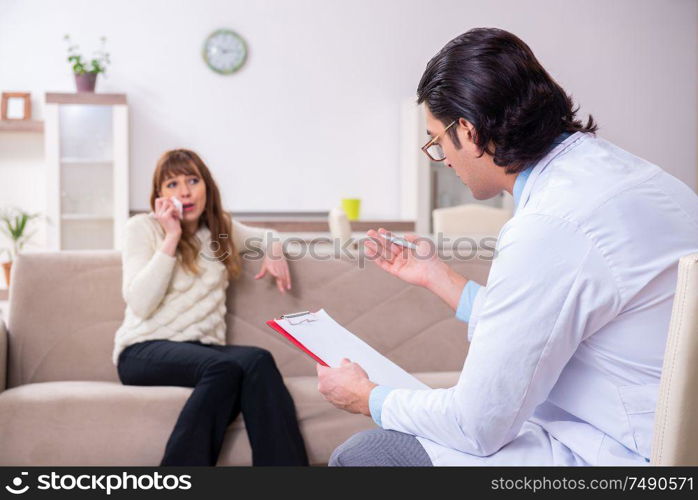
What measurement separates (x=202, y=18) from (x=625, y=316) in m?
5.15

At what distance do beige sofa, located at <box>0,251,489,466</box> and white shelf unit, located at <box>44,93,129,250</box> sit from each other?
9.27 feet

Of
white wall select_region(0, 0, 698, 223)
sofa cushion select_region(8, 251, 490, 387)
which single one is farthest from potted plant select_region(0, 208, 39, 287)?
sofa cushion select_region(8, 251, 490, 387)

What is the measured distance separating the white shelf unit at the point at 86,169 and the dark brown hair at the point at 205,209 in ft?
9.47

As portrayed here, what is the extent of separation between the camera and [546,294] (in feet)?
2.84

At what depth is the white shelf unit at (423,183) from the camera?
5430 millimetres

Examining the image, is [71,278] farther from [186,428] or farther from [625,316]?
[625,316]

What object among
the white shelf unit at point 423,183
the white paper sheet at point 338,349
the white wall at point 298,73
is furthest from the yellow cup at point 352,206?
the white paper sheet at point 338,349

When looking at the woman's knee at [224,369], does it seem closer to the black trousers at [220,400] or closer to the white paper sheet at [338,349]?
the black trousers at [220,400]

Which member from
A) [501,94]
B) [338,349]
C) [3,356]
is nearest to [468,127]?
[501,94]

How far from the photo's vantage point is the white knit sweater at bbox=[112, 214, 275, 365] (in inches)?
86.1

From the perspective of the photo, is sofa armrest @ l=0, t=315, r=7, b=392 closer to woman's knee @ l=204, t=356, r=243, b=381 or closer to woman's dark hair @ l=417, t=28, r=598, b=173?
woman's knee @ l=204, t=356, r=243, b=381

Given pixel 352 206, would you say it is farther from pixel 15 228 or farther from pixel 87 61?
pixel 15 228
